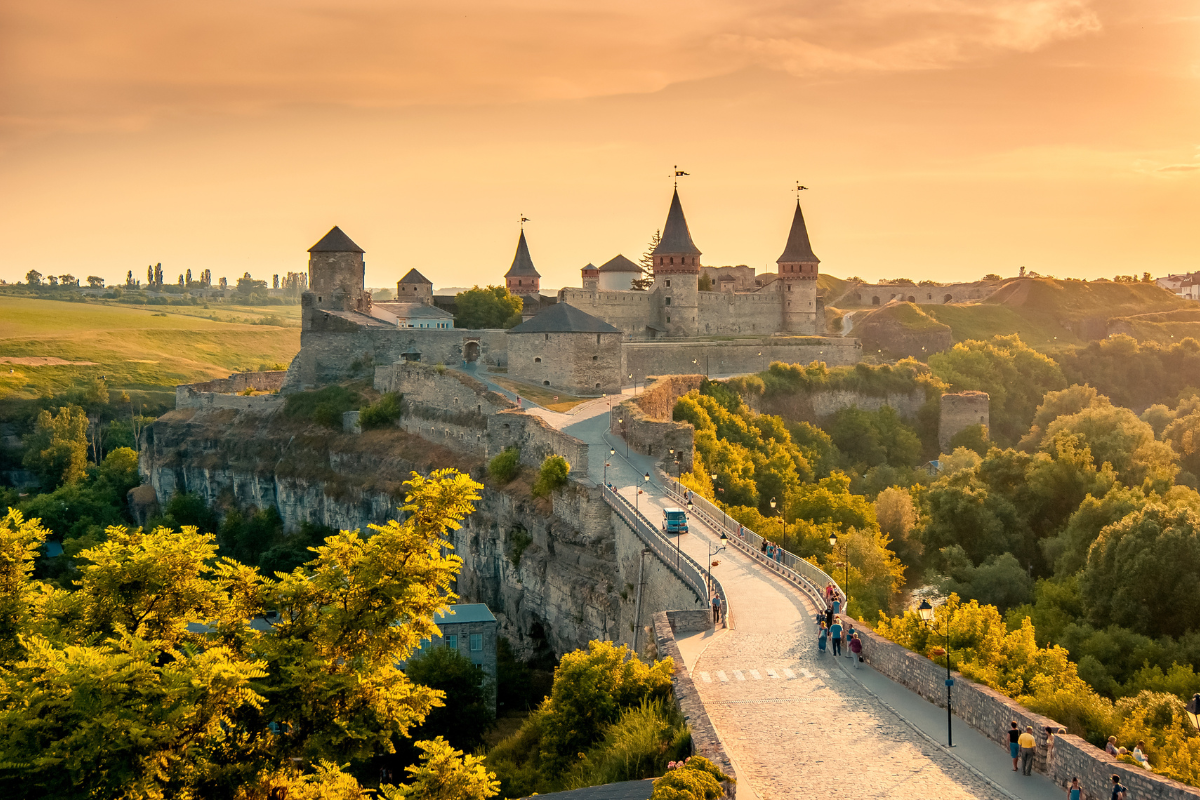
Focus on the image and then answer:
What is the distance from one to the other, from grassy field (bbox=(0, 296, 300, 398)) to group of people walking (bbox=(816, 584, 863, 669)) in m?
89.5

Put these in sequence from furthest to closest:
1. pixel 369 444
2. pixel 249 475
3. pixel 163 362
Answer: pixel 163 362
pixel 249 475
pixel 369 444

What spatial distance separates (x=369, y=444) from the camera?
5478 centimetres

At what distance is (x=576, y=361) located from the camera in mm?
50969

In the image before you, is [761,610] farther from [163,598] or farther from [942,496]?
[942,496]

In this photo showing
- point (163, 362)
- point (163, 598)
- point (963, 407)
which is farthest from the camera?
point (163, 362)

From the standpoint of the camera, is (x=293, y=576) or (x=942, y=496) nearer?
(x=293, y=576)

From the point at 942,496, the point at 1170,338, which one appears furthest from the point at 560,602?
the point at 1170,338

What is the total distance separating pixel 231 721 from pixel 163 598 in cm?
228

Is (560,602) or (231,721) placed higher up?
(231,721)

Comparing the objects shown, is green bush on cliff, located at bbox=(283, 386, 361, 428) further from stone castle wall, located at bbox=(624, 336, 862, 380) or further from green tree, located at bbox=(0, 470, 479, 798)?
green tree, located at bbox=(0, 470, 479, 798)

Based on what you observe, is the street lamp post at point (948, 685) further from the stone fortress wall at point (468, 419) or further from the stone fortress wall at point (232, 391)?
the stone fortress wall at point (232, 391)

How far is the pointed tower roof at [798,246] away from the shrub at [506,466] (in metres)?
42.6

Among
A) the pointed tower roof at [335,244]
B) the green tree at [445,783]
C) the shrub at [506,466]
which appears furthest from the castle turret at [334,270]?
the green tree at [445,783]

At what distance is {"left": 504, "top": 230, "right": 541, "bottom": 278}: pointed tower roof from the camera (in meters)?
75.2
